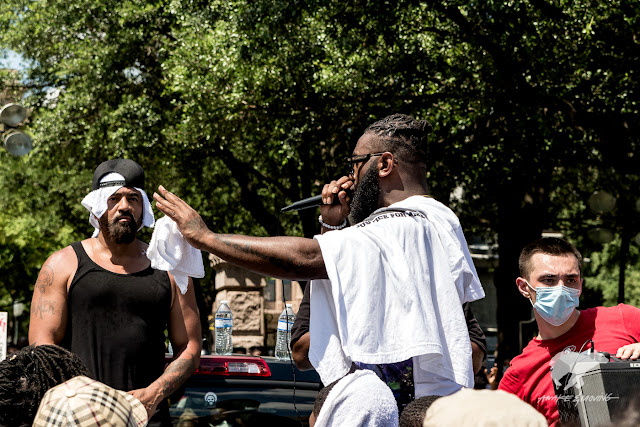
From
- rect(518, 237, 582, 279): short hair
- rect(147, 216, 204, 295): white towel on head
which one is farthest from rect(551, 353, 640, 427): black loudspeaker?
rect(147, 216, 204, 295): white towel on head

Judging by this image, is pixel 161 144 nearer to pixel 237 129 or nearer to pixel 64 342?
pixel 237 129

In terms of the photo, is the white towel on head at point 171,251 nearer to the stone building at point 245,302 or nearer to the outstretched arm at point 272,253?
the outstretched arm at point 272,253

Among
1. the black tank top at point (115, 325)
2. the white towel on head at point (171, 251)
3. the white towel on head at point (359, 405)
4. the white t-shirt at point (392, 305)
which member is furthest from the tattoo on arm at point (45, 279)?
the white towel on head at point (359, 405)

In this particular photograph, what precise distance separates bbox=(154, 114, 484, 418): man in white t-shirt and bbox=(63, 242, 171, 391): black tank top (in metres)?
1.46

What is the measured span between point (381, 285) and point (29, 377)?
44.7 inches

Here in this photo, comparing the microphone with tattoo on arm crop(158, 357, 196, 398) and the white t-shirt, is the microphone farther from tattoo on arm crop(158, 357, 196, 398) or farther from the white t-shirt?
tattoo on arm crop(158, 357, 196, 398)

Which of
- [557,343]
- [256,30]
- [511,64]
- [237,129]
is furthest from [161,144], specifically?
[557,343]

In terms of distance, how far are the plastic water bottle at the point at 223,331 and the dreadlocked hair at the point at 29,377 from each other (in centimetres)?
338

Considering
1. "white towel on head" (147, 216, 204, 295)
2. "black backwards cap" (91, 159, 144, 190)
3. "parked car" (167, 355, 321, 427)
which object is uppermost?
"black backwards cap" (91, 159, 144, 190)

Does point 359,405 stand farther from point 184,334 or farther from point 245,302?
point 245,302

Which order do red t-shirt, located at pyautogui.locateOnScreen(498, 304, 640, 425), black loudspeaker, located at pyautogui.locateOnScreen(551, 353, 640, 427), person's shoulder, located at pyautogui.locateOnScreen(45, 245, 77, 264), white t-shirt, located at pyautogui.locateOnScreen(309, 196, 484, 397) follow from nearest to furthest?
white t-shirt, located at pyautogui.locateOnScreen(309, 196, 484, 397)
black loudspeaker, located at pyautogui.locateOnScreen(551, 353, 640, 427)
red t-shirt, located at pyautogui.locateOnScreen(498, 304, 640, 425)
person's shoulder, located at pyautogui.locateOnScreen(45, 245, 77, 264)

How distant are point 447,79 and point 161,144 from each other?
6.45 meters

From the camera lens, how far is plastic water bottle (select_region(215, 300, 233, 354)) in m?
6.07

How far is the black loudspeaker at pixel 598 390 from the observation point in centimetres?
274
